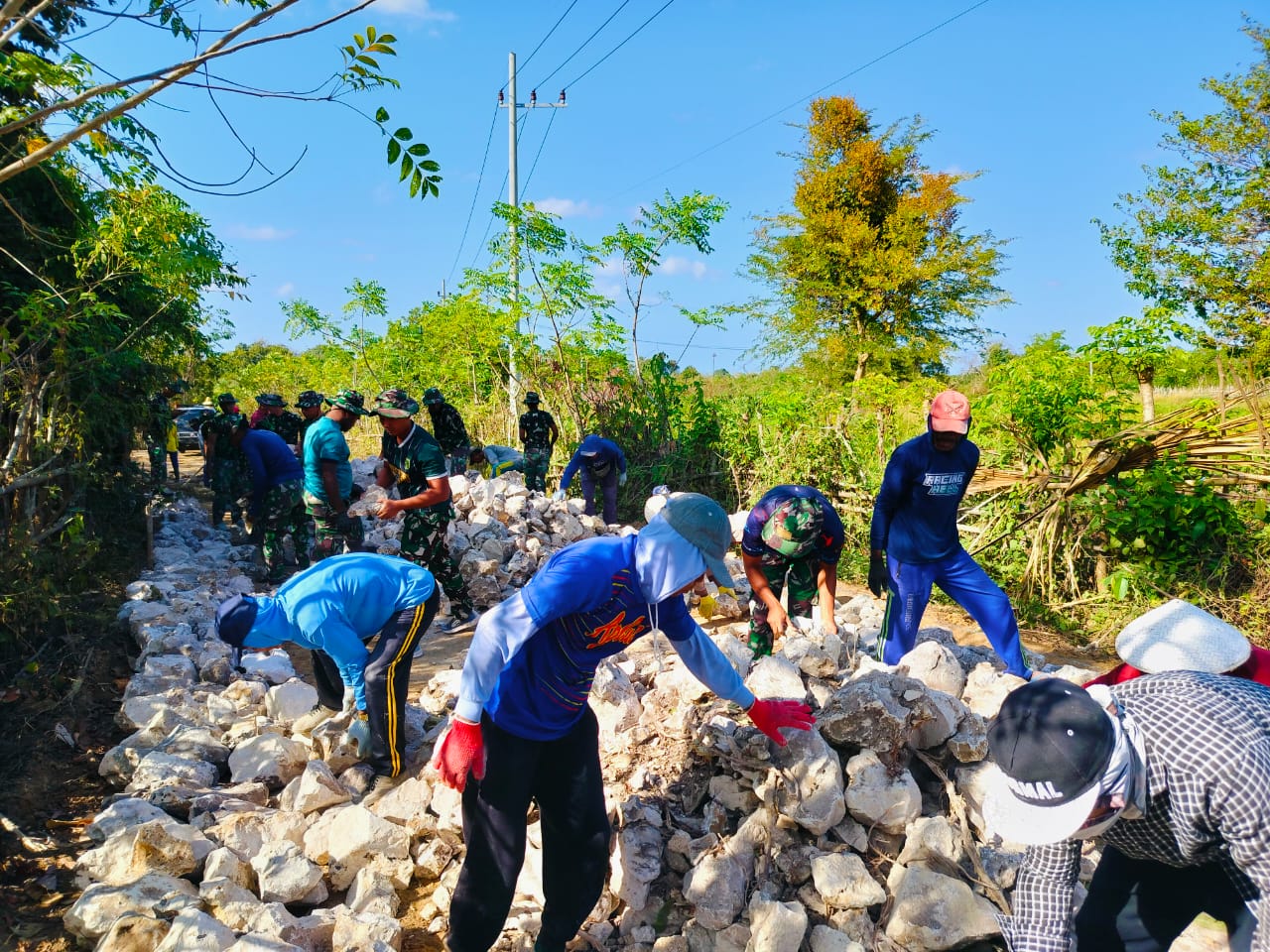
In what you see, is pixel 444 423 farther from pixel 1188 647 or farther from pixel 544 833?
pixel 1188 647

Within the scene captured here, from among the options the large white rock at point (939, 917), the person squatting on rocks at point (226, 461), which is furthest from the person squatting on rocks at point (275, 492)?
the large white rock at point (939, 917)

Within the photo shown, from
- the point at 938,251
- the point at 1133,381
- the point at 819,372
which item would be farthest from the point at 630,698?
the point at 938,251

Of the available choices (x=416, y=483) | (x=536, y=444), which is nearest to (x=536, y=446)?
(x=536, y=444)

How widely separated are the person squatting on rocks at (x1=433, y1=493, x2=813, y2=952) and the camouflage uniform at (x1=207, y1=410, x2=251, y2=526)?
280 inches

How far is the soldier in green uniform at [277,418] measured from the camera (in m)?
8.18

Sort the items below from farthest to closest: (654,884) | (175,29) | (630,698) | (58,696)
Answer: (58,696), (630,698), (654,884), (175,29)

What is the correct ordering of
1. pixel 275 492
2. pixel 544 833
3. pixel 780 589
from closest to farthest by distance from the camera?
1. pixel 544 833
2. pixel 780 589
3. pixel 275 492

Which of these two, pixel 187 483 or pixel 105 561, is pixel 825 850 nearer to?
pixel 105 561

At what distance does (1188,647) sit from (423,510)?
4530 millimetres

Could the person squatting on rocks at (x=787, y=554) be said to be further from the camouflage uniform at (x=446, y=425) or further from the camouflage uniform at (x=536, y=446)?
the camouflage uniform at (x=536, y=446)

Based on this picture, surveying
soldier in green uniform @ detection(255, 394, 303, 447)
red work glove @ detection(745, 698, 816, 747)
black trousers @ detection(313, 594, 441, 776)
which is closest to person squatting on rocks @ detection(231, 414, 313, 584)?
soldier in green uniform @ detection(255, 394, 303, 447)

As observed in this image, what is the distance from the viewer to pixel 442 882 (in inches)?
115

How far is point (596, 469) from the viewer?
855 cm

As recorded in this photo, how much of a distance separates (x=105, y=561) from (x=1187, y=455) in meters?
8.64
